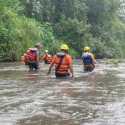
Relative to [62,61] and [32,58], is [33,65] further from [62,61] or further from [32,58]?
[62,61]

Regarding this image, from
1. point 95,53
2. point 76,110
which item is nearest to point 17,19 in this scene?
point 95,53

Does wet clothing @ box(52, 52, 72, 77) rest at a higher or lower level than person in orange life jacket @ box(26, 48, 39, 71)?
higher

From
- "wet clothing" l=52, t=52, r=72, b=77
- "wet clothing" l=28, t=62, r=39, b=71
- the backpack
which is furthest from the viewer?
"wet clothing" l=28, t=62, r=39, b=71

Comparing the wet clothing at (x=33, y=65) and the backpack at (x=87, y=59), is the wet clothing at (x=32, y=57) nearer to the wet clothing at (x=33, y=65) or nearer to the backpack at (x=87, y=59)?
the wet clothing at (x=33, y=65)

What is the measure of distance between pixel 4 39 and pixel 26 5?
1459 centimetres

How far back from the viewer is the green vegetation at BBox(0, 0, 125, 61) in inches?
1451

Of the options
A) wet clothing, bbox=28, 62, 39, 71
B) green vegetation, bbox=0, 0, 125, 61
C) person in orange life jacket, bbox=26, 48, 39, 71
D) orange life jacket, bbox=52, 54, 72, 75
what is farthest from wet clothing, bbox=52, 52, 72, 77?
green vegetation, bbox=0, 0, 125, 61

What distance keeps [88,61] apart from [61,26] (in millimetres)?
31678

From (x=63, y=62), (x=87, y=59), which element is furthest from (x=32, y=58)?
(x=63, y=62)

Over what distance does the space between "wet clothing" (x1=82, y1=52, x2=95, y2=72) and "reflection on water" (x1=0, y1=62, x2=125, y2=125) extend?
4.21 meters

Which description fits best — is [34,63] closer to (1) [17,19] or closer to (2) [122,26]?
(1) [17,19]

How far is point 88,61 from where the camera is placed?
75.3ft

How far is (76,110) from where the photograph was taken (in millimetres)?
11133

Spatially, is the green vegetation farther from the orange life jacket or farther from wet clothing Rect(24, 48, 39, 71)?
the orange life jacket
